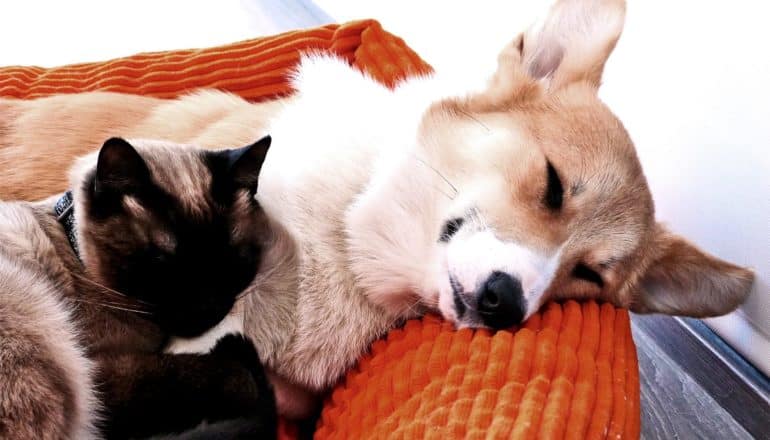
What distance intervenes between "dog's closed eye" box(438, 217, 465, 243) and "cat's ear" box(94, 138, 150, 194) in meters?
0.55

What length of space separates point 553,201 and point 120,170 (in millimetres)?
788

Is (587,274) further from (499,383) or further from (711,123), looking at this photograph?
(711,123)

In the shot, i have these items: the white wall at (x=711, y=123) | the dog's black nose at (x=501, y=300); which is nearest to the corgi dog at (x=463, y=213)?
the dog's black nose at (x=501, y=300)

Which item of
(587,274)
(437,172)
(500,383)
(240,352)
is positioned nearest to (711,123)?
(587,274)

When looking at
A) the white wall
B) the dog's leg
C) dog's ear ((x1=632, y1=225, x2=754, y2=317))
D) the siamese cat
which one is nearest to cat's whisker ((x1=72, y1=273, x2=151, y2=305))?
the siamese cat

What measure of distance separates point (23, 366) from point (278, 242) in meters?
0.52

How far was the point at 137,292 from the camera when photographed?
1.18 m

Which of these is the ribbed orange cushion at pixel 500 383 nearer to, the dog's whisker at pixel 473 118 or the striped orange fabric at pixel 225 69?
the dog's whisker at pixel 473 118

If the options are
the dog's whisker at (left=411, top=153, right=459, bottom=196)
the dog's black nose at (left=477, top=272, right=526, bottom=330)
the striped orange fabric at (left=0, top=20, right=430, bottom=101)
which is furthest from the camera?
the striped orange fabric at (left=0, top=20, right=430, bottom=101)

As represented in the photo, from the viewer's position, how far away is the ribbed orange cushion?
3.35 ft

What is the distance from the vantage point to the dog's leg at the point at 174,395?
1080 millimetres

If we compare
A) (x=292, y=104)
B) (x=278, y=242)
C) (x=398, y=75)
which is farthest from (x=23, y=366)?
(x=398, y=75)

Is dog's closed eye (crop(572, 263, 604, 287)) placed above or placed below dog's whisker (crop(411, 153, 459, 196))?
below

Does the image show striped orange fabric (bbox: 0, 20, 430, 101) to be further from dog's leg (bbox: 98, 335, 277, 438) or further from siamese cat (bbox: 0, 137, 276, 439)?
dog's leg (bbox: 98, 335, 277, 438)
